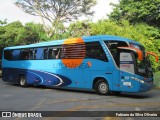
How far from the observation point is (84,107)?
1297 cm

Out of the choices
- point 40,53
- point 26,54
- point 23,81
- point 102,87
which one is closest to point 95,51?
point 102,87

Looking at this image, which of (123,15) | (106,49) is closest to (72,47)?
(106,49)

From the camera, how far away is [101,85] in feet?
60.3

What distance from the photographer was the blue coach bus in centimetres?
1709

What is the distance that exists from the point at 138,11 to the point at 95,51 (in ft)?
49.9

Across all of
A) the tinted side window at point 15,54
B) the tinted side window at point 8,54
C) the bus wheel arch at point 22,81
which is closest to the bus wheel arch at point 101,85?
the bus wheel arch at point 22,81

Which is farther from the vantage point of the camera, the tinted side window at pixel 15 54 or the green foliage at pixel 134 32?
the green foliage at pixel 134 32

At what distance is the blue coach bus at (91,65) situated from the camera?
56.1ft

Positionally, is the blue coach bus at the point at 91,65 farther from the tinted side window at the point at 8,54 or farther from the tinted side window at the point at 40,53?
the tinted side window at the point at 8,54

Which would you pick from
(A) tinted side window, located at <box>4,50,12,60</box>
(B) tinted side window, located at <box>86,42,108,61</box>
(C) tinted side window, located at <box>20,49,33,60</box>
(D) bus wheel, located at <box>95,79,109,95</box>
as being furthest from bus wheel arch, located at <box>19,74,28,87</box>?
(D) bus wheel, located at <box>95,79,109,95</box>

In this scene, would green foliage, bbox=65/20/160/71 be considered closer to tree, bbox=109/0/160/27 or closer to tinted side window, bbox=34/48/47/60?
tree, bbox=109/0/160/27

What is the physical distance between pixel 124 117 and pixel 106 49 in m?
7.79

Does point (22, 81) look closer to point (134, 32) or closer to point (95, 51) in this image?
point (95, 51)

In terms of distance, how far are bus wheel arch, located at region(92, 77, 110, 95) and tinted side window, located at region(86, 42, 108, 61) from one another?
1196 mm
